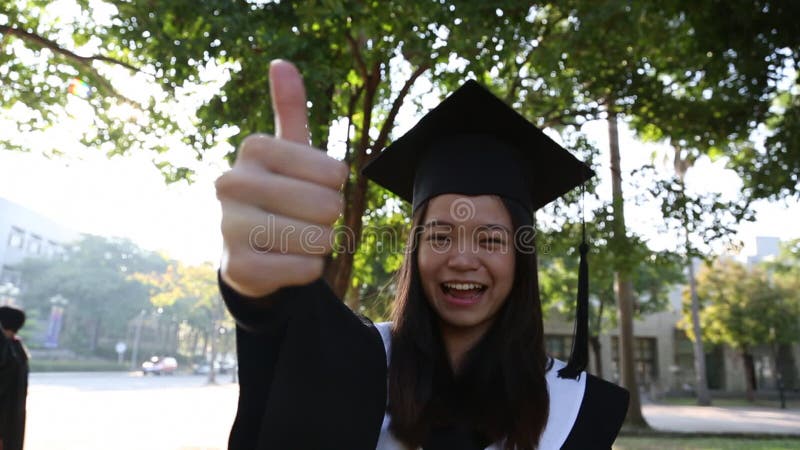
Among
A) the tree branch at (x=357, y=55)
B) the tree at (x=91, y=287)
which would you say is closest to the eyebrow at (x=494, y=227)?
the tree branch at (x=357, y=55)

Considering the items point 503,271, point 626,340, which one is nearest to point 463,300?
point 503,271

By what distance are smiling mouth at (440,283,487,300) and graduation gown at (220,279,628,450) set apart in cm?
46

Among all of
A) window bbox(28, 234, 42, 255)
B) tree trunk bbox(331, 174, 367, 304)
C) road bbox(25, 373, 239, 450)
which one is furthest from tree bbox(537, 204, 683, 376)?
window bbox(28, 234, 42, 255)

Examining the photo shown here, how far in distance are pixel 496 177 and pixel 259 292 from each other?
1.08 meters

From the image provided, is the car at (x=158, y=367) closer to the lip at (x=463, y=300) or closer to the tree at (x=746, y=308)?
the tree at (x=746, y=308)

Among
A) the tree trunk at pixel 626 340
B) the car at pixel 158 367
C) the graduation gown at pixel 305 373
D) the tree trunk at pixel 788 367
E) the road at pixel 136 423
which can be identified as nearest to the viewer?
the graduation gown at pixel 305 373

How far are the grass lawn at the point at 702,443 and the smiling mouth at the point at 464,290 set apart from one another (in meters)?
10.2

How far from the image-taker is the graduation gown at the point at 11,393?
5.32m

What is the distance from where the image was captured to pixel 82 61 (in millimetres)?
6734

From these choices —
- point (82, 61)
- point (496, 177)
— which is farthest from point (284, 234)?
point (82, 61)

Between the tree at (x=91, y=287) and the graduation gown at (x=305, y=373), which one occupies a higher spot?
the tree at (x=91, y=287)

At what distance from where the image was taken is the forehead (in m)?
1.70

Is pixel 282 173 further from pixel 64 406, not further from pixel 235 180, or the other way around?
pixel 64 406

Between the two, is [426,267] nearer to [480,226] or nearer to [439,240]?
[439,240]
